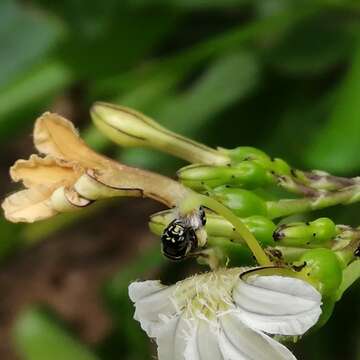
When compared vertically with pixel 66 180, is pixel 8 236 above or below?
below

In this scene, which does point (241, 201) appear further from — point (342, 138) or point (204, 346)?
point (342, 138)

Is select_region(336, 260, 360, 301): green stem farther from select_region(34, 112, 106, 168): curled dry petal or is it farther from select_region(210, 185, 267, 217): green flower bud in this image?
select_region(34, 112, 106, 168): curled dry petal

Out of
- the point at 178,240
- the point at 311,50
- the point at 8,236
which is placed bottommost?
the point at 8,236

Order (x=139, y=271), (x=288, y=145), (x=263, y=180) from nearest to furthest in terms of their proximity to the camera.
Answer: (x=263, y=180), (x=288, y=145), (x=139, y=271)

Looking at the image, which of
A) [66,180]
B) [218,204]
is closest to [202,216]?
[218,204]

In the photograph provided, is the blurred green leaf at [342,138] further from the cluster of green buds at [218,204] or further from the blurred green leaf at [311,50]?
the cluster of green buds at [218,204]

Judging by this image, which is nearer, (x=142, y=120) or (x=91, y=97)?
(x=142, y=120)

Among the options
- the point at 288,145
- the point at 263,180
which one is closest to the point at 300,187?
the point at 263,180

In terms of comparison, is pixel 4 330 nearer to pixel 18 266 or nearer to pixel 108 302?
pixel 18 266
